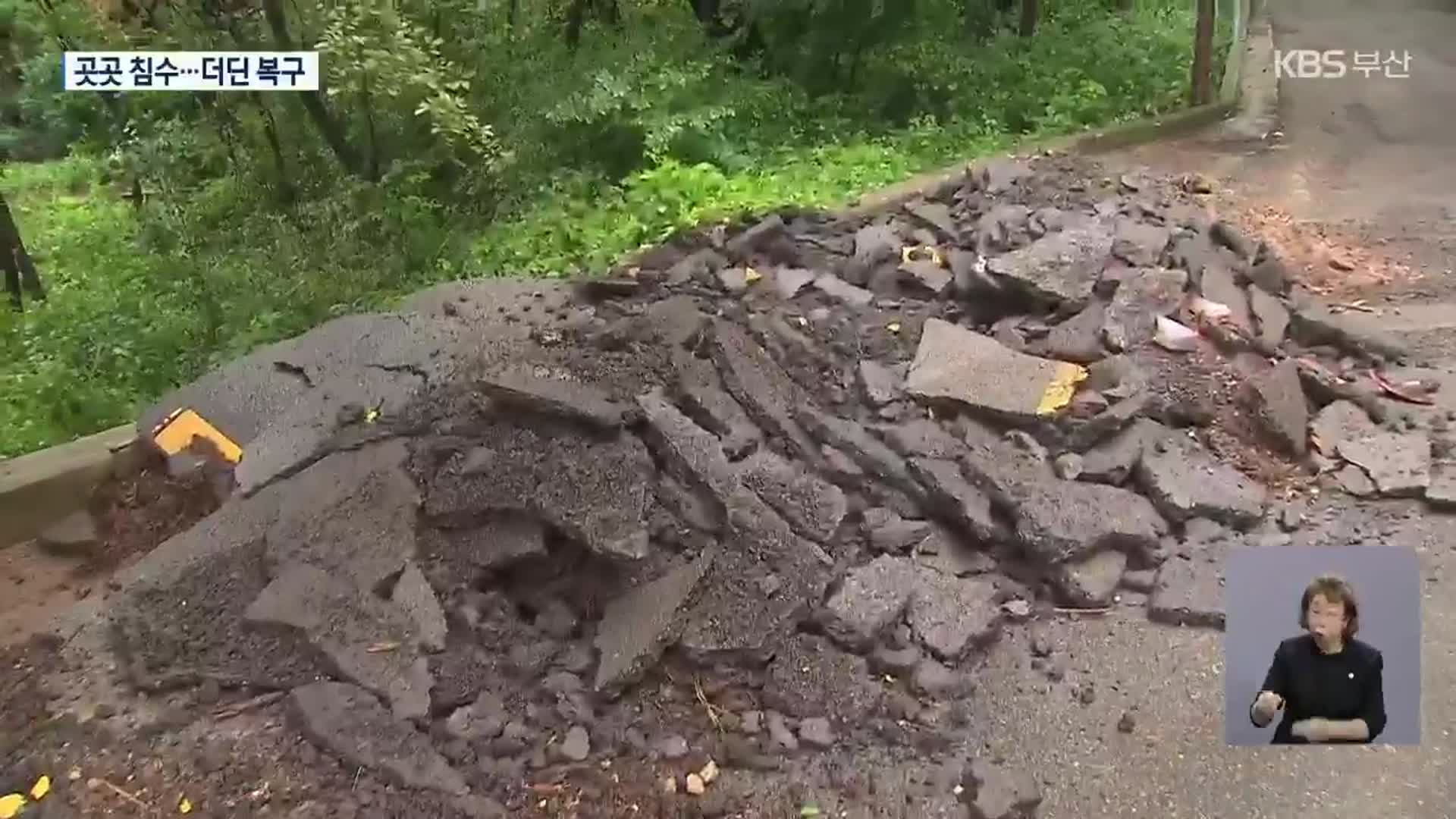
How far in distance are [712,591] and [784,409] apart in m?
0.69

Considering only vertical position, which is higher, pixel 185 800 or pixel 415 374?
pixel 415 374

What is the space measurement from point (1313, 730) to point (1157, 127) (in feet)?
18.2

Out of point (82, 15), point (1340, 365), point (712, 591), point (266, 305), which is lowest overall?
point (1340, 365)

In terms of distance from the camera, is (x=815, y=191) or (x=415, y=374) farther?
(x=815, y=191)

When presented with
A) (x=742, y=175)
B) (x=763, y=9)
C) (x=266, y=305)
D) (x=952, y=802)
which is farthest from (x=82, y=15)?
(x=763, y=9)

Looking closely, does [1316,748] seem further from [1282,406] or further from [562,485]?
[1282,406]

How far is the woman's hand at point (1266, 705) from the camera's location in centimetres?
155

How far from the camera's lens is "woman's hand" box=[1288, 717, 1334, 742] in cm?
156

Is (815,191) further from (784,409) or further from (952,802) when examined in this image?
(952,802)

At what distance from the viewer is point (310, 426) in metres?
3.03

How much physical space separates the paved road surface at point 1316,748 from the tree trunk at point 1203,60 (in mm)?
2107

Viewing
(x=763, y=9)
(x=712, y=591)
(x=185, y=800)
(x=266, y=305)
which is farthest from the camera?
(x=763, y=9)

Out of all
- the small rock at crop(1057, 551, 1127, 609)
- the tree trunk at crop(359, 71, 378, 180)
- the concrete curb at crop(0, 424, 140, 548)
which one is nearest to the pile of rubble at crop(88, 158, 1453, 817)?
the small rock at crop(1057, 551, 1127, 609)

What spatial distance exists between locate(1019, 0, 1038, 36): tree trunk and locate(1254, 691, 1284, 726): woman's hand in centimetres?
689
